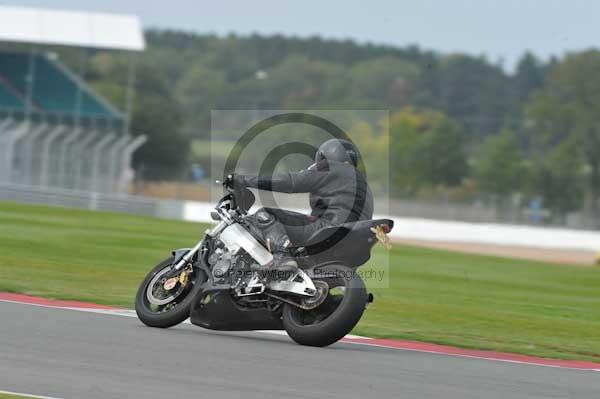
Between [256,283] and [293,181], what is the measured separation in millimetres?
890

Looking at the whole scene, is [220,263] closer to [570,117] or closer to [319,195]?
[319,195]

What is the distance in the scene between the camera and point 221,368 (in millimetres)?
7711

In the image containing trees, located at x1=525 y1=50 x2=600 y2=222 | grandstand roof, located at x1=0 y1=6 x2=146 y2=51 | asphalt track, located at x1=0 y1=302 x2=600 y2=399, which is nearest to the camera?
asphalt track, located at x1=0 y1=302 x2=600 y2=399

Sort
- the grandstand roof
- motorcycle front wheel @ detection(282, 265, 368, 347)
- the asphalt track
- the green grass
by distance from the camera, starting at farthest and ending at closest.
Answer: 1. the grandstand roof
2. the green grass
3. motorcycle front wheel @ detection(282, 265, 368, 347)
4. the asphalt track

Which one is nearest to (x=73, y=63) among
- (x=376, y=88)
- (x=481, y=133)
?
(x=376, y=88)

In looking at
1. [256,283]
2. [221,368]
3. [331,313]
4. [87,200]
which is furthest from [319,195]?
[87,200]

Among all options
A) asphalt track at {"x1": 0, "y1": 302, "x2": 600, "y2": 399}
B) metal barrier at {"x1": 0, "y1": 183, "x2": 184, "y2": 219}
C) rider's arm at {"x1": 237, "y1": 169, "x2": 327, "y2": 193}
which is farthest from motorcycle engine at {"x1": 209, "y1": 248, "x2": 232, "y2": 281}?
metal barrier at {"x1": 0, "y1": 183, "x2": 184, "y2": 219}

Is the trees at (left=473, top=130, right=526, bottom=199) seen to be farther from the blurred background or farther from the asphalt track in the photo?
the asphalt track

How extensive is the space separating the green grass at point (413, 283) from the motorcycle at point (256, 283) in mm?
1943

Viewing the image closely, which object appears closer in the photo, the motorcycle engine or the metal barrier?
the motorcycle engine

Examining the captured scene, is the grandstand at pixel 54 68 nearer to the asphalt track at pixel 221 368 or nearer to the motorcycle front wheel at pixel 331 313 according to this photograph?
the asphalt track at pixel 221 368

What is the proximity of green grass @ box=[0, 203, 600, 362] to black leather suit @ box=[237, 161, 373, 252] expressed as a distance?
2078 millimetres

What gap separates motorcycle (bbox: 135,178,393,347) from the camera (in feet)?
29.2

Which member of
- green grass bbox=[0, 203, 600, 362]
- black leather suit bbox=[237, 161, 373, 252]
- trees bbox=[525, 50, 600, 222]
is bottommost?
green grass bbox=[0, 203, 600, 362]
